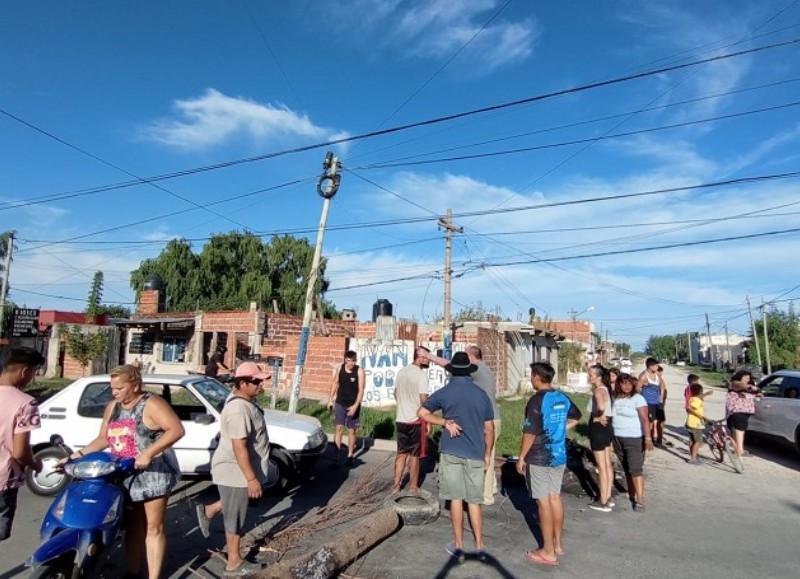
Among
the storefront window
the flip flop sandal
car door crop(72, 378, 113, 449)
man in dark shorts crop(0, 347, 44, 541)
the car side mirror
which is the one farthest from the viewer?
the storefront window

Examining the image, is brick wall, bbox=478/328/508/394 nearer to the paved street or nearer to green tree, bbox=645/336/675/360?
the paved street

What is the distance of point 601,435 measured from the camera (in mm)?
6672

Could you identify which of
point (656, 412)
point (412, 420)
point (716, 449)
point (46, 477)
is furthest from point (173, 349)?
point (716, 449)

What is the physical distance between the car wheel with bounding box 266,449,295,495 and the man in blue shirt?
106 inches

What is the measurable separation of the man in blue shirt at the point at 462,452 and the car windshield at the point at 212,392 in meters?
3.32

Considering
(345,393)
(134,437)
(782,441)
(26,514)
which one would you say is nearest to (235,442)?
(134,437)

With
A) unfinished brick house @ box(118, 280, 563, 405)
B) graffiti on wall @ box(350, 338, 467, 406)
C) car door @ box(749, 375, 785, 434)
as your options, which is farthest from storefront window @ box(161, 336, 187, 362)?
car door @ box(749, 375, 785, 434)

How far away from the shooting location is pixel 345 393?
866 cm

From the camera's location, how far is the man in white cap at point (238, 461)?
13.6ft

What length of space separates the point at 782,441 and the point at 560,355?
2327cm

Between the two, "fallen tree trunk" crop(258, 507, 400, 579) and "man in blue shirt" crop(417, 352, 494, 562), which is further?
"man in blue shirt" crop(417, 352, 494, 562)

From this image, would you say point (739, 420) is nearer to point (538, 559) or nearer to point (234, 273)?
point (538, 559)

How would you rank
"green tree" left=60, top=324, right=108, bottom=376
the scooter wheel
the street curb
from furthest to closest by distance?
"green tree" left=60, top=324, right=108, bottom=376 → the street curb → the scooter wheel

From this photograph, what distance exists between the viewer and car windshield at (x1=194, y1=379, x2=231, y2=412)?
22.9 feet
